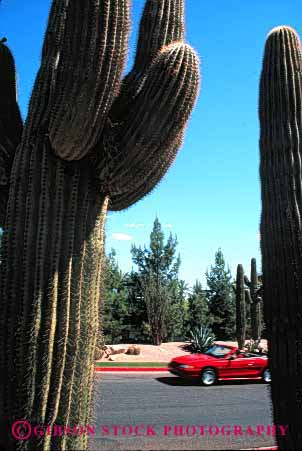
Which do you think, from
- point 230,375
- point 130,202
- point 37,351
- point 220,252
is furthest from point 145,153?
point 220,252

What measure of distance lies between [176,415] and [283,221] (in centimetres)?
502

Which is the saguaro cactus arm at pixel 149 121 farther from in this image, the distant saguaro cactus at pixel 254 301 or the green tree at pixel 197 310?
the green tree at pixel 197 310

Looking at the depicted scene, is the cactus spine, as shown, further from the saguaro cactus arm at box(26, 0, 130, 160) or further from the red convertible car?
the saguaro cactus arm at box(26, 0, 130, 160)

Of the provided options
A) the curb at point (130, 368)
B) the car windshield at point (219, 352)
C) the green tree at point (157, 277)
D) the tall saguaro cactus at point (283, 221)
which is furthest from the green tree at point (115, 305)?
the tall saguaro cactus at point (283, 221)

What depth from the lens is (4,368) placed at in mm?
2906

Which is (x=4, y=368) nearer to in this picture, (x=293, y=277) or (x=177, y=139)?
(x=177, y=139)

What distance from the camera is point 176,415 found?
7.80 metres

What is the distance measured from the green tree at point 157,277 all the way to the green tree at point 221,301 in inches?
222

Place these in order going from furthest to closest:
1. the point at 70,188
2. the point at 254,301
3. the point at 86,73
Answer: the point at 254,301 → the point at 70,188 → the point at 86,73

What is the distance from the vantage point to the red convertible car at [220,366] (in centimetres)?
1238

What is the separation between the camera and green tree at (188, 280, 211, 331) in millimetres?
28812

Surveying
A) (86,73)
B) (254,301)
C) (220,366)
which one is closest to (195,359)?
(220,366)

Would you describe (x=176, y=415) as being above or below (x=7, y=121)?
below

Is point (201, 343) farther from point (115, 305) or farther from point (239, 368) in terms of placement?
point (239, 368)
